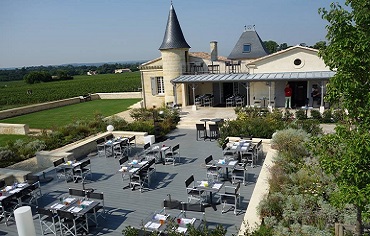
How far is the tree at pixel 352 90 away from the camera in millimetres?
3945

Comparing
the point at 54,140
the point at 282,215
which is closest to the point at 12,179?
the point at 54,140

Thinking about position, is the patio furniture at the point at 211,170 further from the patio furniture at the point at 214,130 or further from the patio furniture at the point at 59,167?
the patio furniture at the point at 59,167

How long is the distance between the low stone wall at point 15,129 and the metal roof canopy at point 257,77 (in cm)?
1090

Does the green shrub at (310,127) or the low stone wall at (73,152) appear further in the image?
the green shrub at (310,127)

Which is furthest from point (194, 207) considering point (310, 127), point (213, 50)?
point (213, 50)

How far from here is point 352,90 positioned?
4.07 meters

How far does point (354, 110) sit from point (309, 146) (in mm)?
829

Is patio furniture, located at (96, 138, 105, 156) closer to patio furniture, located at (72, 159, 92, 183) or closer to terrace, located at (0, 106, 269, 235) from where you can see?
terrace, located at (0, 106, 269, 235)

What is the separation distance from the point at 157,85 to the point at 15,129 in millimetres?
11835

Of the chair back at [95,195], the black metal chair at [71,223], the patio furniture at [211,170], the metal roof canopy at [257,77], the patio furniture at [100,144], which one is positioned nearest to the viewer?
the black metal chair at [71,223]

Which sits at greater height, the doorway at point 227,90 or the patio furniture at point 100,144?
the doorway at point 227,90

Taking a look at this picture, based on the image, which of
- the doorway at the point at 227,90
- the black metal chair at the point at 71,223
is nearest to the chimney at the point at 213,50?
the doorway at the point at 227,90

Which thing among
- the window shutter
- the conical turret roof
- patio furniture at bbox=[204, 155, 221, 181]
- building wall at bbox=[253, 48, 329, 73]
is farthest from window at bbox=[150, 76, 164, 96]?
patio furniture at bbox=[204, 155, 221, 181]

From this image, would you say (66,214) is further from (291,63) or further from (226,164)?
(291,63)
